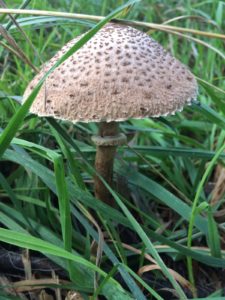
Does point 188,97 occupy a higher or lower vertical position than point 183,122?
higher

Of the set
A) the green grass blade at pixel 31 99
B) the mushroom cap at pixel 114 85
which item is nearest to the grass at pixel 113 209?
the green grass blade at pixel 31 99

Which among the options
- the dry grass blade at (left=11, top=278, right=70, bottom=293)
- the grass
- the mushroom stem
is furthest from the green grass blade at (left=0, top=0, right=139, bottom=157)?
the mushroom stem

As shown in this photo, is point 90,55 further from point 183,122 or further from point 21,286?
point 183,122

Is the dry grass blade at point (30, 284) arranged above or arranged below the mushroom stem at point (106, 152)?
below

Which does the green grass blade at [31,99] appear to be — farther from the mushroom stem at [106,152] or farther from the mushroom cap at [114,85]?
the mushroom stem at [106,152]

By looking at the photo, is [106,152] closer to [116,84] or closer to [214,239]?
[116,84]

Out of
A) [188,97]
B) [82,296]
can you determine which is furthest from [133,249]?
[188,97]

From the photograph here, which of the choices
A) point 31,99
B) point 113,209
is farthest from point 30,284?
point 31,99
